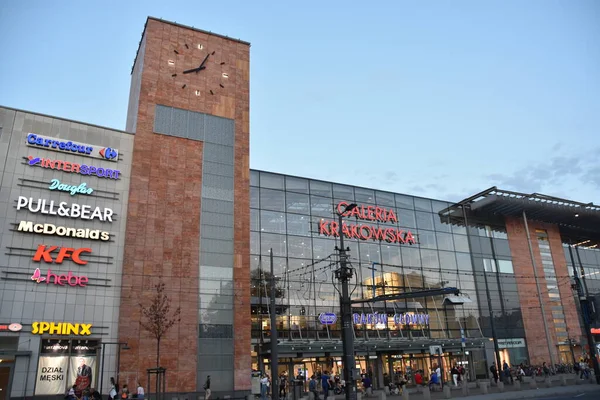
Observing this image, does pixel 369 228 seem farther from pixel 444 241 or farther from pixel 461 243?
pixel 461 243

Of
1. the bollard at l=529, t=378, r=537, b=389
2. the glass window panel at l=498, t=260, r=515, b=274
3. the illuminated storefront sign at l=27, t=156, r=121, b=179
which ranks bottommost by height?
the bollard at l=529, t=378, r=537, b=389

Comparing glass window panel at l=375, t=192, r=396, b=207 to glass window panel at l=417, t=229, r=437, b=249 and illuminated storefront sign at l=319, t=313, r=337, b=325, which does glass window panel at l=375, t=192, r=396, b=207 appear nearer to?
glass window panel at l=417, t=229, r=437, b=249

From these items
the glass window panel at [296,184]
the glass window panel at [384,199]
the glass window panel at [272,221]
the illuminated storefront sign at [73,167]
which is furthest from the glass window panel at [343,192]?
the illuminated storefront sign at [73,167]

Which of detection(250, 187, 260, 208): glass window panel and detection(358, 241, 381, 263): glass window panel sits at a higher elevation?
detection(250, 187, 260, 208): glass window panel

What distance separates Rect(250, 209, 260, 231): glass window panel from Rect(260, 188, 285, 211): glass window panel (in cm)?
97

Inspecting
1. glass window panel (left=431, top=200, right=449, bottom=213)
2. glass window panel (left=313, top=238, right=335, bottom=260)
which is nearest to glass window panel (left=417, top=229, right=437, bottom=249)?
glass window panel (left=431, top=200, right=449, bottom=213)

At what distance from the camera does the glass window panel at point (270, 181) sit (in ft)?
151

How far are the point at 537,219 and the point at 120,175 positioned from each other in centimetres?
Answer: 5066

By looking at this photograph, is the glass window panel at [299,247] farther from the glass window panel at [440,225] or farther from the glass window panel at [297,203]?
the glass window panel at [440,225]

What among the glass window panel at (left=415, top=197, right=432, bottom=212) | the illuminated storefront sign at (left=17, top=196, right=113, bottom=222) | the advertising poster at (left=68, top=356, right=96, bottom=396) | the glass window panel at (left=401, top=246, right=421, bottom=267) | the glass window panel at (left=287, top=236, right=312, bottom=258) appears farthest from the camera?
the glass window panel at (left=415, top=197, right=432, bottom=212)

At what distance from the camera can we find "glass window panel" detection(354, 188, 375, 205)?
51.7 meters

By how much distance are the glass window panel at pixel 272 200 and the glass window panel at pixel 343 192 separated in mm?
6606

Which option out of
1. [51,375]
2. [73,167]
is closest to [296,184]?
[73,167]

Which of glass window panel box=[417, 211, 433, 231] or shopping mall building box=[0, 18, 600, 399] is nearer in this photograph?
shopping mall building box=[0, 18, 600, 399]
